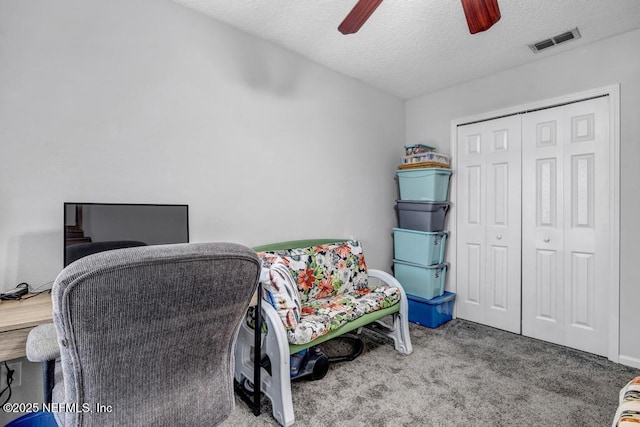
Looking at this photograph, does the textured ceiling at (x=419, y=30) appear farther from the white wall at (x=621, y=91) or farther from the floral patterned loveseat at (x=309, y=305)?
the floral patterned loveseat at (x=309, y=305)

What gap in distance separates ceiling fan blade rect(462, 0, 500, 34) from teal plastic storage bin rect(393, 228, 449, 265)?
1.96 metres

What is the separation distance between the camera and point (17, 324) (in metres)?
1.12

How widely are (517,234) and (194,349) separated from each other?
2933 mm

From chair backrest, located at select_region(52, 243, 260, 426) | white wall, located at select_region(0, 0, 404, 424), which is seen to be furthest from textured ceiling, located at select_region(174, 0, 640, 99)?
chair backrest, located at select_region(52, 243, 260, 426)

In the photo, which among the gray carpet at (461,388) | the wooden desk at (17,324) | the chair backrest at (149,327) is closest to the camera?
the chair backrest at (149,327)

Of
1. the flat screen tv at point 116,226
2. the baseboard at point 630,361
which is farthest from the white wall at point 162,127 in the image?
the baseboard at point 630,361

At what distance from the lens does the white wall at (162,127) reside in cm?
155

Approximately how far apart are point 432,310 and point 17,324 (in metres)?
2.93

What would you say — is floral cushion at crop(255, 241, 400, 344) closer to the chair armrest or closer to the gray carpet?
the gray carpet

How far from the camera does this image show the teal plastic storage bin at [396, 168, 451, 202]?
121 inches

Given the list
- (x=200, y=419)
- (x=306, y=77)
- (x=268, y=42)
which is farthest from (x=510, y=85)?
(x=200, y=419)

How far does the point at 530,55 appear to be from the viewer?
267cm

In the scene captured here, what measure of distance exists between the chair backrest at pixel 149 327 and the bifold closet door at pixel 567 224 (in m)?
2.78

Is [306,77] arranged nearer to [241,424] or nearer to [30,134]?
[30,134]
